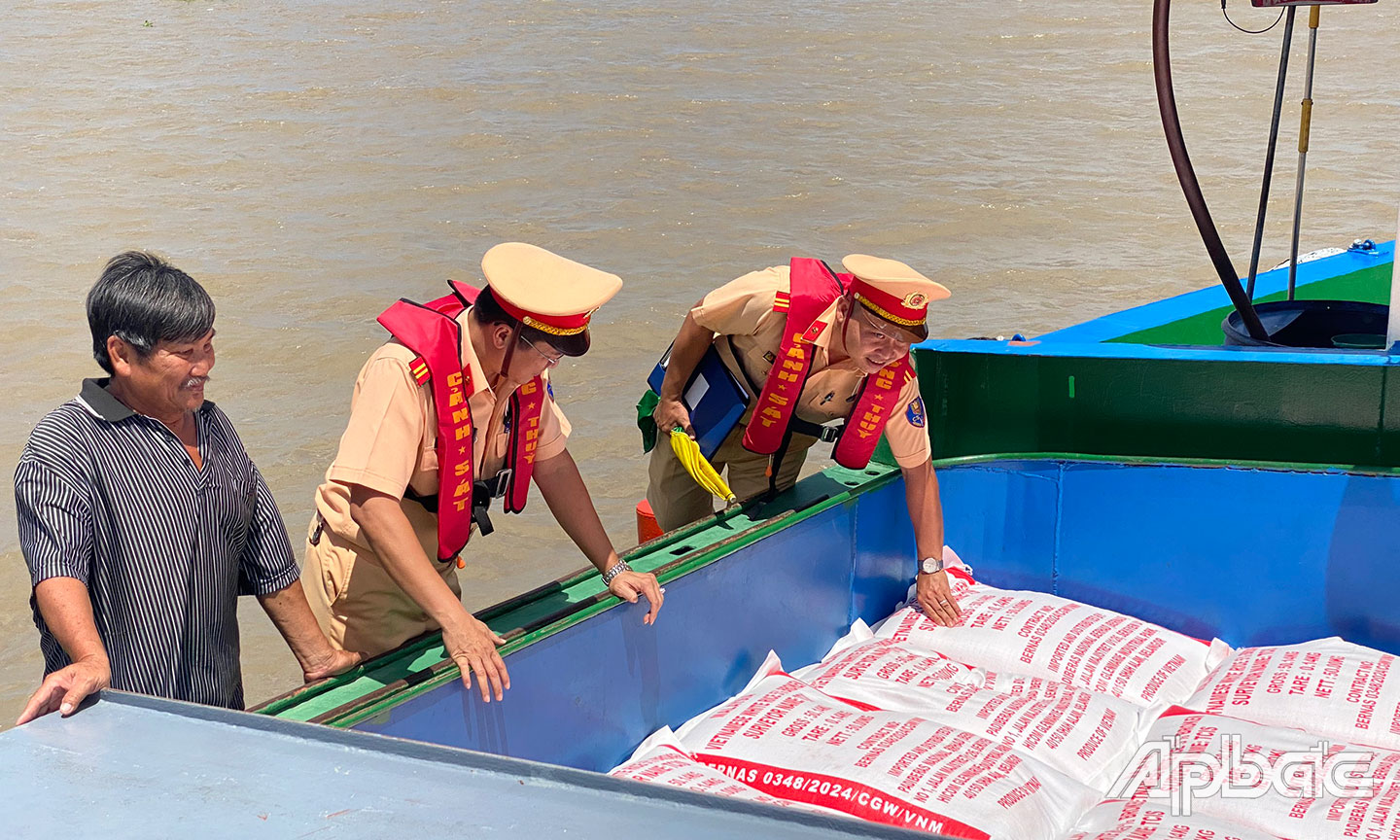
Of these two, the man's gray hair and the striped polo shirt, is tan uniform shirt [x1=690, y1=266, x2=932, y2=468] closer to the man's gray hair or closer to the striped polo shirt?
the striped polo shirt

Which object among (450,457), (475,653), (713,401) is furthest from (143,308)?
(713,401)

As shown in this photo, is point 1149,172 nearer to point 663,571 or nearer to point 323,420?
point 323,420

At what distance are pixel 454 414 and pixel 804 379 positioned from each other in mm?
988

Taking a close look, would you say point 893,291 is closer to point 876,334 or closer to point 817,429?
point 876,334

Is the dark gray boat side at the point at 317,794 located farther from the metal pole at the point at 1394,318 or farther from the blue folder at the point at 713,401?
the metal pole at the point at 1394,318

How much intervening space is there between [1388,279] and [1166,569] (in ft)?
7.80

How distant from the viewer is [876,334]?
279 cm

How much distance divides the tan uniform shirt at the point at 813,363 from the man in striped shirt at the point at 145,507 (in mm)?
1191

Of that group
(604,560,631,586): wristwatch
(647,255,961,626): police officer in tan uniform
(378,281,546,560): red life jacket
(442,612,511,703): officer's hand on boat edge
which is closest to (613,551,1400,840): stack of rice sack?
(647,255,961,626): police officer in tan uniform

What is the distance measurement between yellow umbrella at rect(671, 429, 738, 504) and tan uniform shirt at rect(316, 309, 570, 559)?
730mm

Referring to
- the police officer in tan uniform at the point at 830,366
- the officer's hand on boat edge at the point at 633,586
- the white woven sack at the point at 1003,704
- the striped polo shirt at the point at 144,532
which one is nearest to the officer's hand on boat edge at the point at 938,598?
the police officer in tan uniform at the point at 830,366

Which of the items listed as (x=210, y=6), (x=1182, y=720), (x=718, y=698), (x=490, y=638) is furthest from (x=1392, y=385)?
(x=210, y=6)

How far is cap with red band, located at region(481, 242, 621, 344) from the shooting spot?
216 centimetres

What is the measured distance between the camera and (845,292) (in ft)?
9.68
